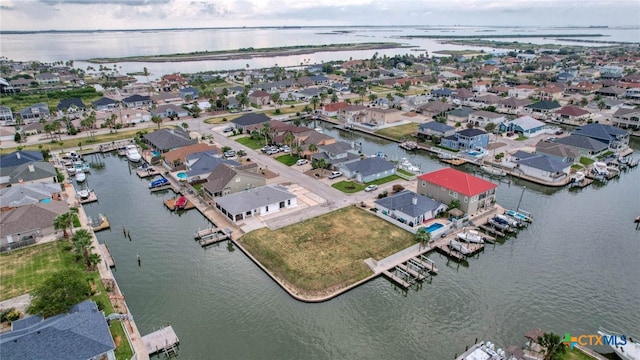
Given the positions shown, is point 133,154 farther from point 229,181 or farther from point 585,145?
point 585,145

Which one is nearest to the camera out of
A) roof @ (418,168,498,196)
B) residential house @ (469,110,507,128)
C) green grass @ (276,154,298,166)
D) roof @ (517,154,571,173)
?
roof @ (418,168,498,196)

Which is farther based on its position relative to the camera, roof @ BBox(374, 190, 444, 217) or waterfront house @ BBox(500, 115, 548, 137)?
waterfront house @ BBox(500, 115, 548, 137)

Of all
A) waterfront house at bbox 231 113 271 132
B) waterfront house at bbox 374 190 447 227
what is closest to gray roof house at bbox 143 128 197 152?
waterfront house at bbox 231 113 271 132

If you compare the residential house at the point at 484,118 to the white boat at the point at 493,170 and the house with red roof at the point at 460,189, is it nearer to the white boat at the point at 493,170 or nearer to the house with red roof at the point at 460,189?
the white boat at the point at 493,170

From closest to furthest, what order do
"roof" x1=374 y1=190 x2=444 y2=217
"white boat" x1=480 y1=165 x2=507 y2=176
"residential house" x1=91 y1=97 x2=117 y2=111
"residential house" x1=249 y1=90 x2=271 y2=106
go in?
"roof" x1=374 y1=190 x2=444 y2=217 < "white boat" x1=480 y1=165 x2=507 y2=176 < "residential house" x1=91 y1=97 x2=117 y2=111 < "residential house" x1=249 y1=90 x2=271 y2=106

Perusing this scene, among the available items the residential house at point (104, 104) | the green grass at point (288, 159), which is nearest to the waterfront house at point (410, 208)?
the green grass at point (288, 159)

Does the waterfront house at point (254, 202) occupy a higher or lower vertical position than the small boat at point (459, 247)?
higher

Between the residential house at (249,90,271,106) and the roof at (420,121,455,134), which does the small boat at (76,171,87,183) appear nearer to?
the residential house at (249,90,271,106)

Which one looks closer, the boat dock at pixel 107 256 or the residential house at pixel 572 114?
the boat dock at pixel 107 256
